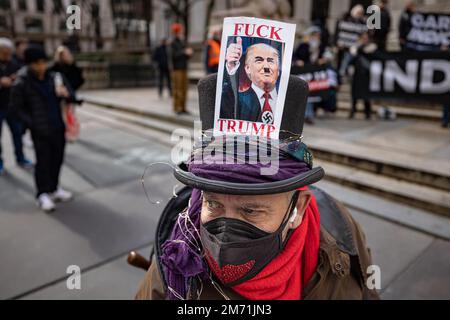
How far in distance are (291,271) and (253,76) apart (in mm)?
701

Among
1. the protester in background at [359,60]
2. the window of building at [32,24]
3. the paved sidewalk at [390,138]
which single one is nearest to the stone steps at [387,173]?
the paved sidewalk at [390,138]

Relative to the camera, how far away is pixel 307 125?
682 cm

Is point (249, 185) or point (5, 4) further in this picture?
point (5, 4)

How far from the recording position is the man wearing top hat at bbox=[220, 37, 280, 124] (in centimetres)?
106

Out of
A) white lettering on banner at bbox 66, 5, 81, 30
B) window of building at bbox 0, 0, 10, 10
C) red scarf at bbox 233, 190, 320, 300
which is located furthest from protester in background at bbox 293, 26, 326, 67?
window of building at bbox 0, 0, 10, 10

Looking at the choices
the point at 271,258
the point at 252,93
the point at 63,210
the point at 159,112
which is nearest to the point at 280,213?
the point at 271,258

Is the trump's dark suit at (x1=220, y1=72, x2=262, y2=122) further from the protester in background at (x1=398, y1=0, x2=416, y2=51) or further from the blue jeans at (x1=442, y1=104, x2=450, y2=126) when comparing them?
the protester in background at (x1=398, y1=0, x2=416, y2=51)

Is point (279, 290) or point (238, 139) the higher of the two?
point (238, 139)

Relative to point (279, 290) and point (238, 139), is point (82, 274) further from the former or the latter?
point (238, 139)

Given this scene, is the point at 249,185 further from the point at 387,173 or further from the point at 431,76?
the point at 431,76

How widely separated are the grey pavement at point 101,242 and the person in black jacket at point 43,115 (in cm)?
27

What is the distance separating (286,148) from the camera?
1.10 metres

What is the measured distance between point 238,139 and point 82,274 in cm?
227

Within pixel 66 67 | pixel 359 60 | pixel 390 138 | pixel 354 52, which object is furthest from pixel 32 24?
pixel 390 138
